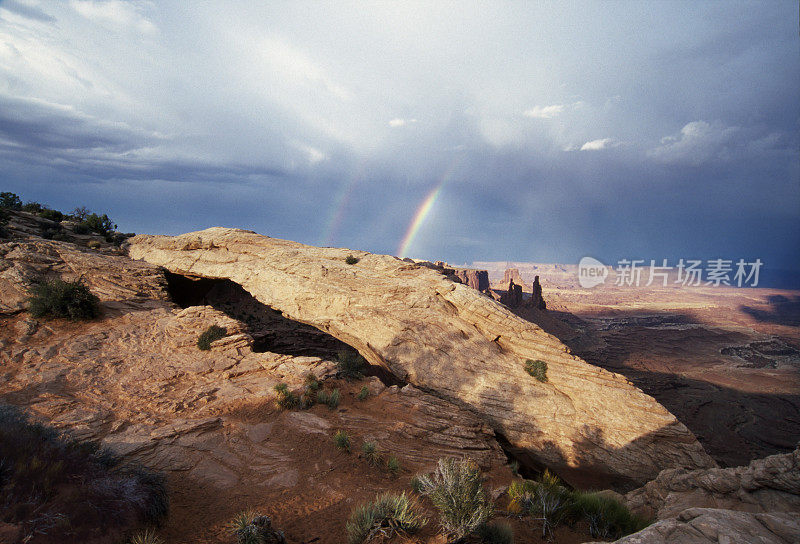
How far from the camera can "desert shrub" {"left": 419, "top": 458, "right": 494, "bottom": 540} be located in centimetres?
550

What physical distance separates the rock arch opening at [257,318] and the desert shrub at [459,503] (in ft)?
49.2

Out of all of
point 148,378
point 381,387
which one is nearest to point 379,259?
point 381,387

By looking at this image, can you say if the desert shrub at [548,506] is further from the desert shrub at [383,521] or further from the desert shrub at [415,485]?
the desert shrub at [383,521]

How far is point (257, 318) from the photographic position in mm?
23375

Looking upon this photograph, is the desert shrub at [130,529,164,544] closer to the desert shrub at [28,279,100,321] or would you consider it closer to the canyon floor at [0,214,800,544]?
the canyon floor at [0,214,800,544]

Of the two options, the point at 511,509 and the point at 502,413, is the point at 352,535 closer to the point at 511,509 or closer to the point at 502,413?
the point at 511,509

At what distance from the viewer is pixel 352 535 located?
5293mm

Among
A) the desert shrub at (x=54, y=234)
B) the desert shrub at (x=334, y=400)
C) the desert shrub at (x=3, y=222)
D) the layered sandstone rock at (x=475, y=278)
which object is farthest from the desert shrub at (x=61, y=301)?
the layered sandstone rock at (x=475, y=278)

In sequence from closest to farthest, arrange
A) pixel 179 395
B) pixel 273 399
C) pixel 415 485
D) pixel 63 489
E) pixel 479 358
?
pixel 63 489
pixel 415 485
pixel 179 395
pixel 273 399
pixel 479 358

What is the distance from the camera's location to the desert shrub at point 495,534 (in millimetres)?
5450

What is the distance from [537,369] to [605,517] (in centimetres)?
732

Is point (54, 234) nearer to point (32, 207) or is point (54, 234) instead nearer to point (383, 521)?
point (32, 207)

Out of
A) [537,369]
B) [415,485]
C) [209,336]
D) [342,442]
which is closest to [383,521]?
[415,485]

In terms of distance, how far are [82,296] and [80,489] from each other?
1283cm
